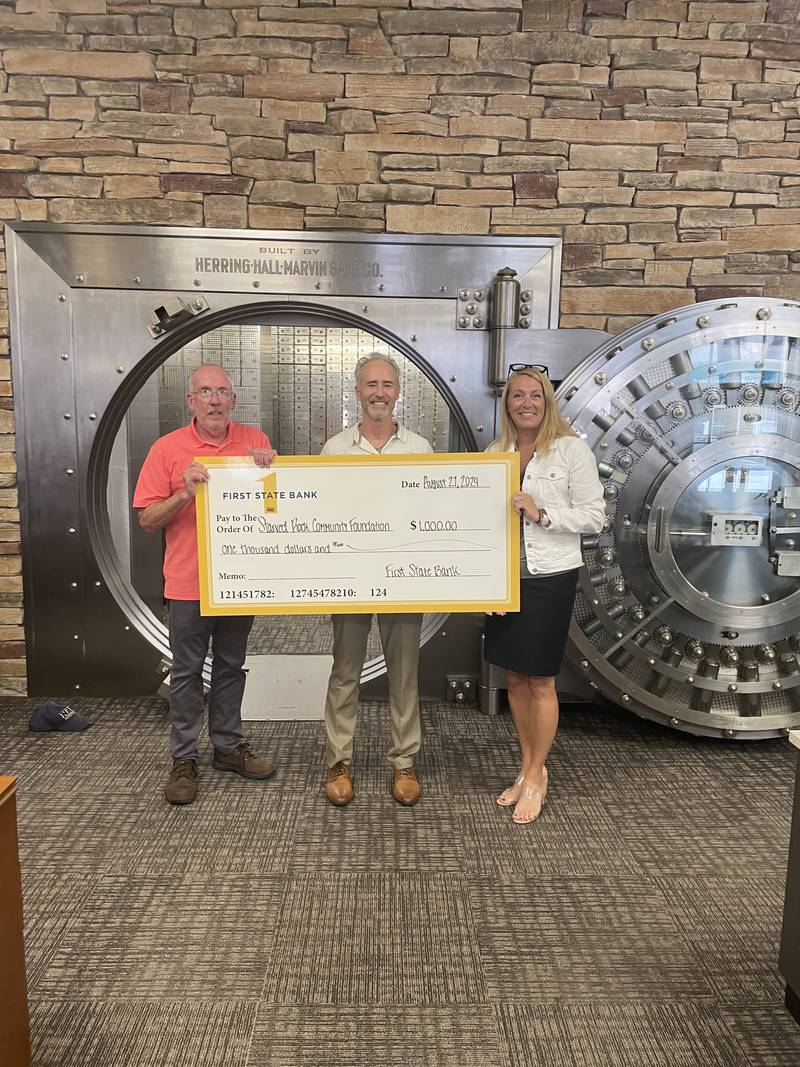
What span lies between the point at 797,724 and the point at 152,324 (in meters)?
2.87

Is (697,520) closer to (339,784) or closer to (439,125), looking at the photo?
(339,784)

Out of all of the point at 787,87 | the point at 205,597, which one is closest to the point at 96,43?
the point at 205,597

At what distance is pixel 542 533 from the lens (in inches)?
88.5

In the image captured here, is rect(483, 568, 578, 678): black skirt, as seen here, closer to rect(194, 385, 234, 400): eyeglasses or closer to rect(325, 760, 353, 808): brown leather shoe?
rect(325, 760, 353, 808): brown leather shoe

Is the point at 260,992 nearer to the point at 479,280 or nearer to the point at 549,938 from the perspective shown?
the point at 549,938

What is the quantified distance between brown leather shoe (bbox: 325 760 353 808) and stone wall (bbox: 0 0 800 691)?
1966 millimetres

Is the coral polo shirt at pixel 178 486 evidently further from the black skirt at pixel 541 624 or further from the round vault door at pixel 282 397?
the round vault door at pixel 282 397

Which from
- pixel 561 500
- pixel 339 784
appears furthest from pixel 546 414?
pixel 339 784

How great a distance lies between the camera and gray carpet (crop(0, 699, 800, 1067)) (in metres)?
1.52

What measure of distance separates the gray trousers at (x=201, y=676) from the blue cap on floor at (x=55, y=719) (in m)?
0.63

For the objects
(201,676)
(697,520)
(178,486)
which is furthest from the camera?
(697,520)

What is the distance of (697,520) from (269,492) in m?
1.49

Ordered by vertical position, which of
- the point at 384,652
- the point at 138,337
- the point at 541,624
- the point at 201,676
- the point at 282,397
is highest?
the point at 138,337

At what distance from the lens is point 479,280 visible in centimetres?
303
